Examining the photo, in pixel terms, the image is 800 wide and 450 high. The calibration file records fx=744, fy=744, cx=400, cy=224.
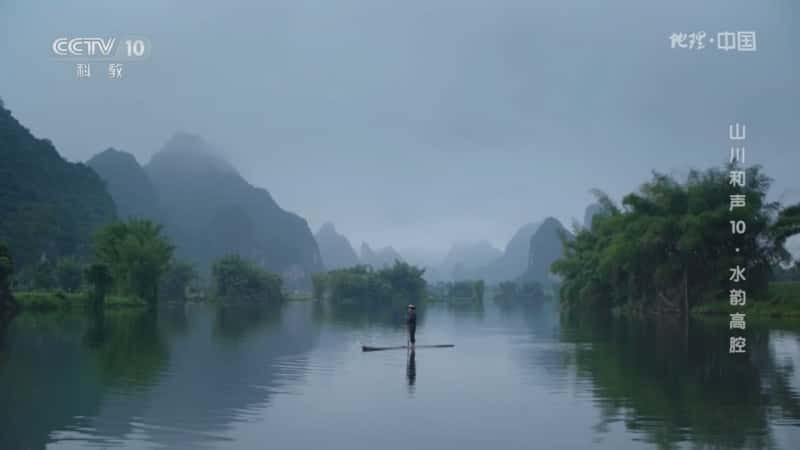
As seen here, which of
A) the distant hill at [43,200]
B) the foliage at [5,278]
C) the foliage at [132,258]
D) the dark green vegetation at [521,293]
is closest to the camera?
the foliage at [5,278]

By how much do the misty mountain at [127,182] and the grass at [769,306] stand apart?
119m

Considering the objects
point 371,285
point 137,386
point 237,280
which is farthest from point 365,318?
point 371,285

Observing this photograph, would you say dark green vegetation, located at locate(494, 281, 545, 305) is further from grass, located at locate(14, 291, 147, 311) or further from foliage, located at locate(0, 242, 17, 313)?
foliage, located at locate(0, 242, 17, 313)

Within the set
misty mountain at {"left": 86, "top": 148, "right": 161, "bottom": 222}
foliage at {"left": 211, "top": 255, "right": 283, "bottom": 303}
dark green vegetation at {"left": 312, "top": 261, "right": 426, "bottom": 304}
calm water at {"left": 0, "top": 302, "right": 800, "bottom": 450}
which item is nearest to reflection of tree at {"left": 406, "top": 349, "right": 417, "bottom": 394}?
calm water at {"left": 0, "top": 302, "right": 800, "bottom": 450}

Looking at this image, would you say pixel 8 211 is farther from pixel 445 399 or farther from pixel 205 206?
pixel 205 206

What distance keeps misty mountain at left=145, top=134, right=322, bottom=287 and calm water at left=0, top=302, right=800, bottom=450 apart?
426ft

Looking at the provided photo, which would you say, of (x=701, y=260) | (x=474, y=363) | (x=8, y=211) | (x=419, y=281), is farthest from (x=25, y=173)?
(x=474, y=363)

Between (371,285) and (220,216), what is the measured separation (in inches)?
2870

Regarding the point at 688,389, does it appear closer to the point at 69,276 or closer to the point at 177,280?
the point at 69,276

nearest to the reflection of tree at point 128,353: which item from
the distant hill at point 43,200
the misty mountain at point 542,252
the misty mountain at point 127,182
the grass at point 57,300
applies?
the grass at point 57,300

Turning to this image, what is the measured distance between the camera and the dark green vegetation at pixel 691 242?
109 ft

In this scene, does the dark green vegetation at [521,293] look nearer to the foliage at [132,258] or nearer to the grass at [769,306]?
the foliage at [132,258]

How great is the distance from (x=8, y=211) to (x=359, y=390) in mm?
67061

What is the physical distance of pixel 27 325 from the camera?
25.6 metres
